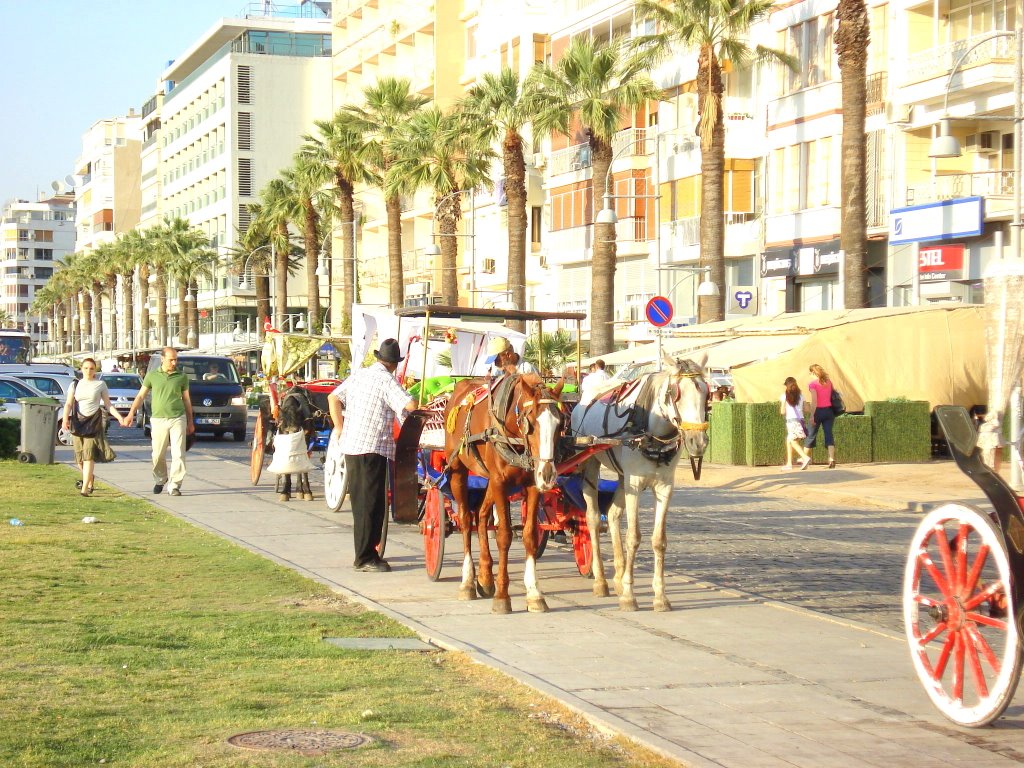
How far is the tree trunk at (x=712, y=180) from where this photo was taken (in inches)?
1483

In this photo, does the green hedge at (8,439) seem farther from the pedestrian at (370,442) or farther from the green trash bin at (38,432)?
the pedestrian at (370,442)

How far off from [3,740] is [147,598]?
470 centimetres

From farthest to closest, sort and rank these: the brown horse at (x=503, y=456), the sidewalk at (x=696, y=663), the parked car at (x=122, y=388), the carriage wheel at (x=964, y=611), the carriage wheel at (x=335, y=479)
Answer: the parked car at (x=122, y=388), the carriage wheel at (x=335, y=479), the brown horse at (x=503, y=456), the sidewalk at (x=696, y=663), the carriage wheel at (x=964, y=611)

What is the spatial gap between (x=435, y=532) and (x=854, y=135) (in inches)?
906

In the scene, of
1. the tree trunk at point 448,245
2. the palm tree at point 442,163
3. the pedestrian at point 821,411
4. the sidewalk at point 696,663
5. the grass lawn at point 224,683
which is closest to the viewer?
the grass lawn at point 224,683

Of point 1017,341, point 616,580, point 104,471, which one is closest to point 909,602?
point 1017,341

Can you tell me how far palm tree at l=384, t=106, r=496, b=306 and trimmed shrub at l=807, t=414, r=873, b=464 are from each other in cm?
2413

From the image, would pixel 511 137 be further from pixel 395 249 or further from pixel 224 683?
pixel 224 683

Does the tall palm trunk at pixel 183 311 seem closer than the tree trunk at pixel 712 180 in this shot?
No

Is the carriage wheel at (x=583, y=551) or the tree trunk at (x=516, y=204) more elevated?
the tree trunk at (x=516, y=204)

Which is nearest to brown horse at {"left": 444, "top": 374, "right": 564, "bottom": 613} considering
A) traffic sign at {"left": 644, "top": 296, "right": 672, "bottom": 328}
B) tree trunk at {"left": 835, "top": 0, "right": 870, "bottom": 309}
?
traffic sign at {"left": 644, "top": 296, "right": 672, "bottom": 328}

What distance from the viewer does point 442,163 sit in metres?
51.4

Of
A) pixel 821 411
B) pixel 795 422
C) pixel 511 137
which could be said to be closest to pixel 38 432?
pixel 795 422

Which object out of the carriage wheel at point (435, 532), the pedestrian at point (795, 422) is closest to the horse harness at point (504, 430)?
the carriage wheel at point (435, 532)
